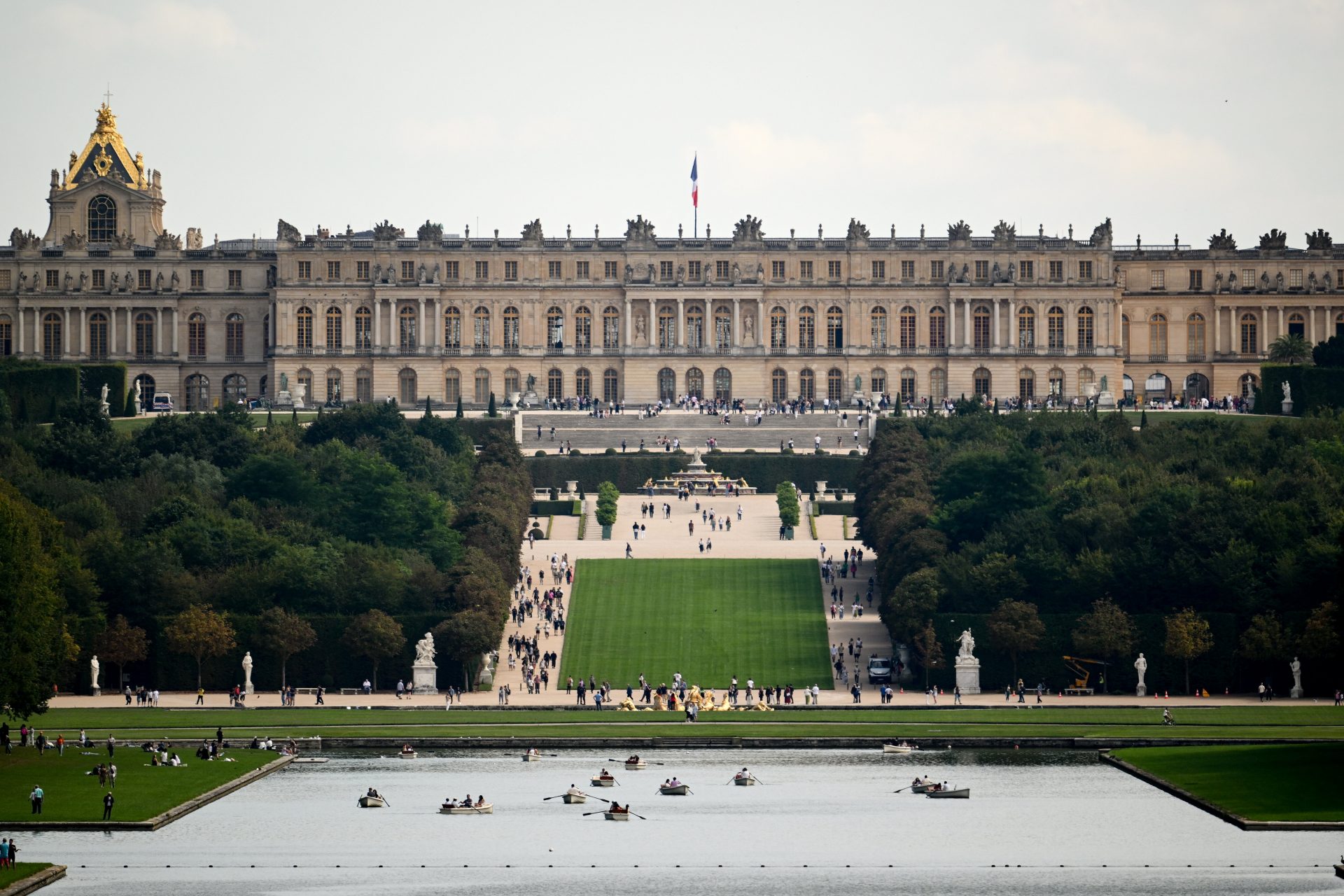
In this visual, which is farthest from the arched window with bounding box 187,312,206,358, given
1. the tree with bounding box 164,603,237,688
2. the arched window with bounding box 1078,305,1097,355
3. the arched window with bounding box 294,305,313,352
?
the tree with bounding box 164,603,237,688

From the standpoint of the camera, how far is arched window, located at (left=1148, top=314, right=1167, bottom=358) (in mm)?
143250

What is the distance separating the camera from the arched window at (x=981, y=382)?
458 feet

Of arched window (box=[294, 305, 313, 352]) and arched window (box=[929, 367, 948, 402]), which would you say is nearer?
arched window (box=[929, 367, 948, 402])

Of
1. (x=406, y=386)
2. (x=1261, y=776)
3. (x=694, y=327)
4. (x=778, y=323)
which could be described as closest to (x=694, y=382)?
(x=694, y=327)

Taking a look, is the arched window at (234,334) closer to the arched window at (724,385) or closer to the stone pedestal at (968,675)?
the arched window at (724,385)

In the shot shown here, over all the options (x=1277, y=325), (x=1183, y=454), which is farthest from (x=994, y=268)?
(x=1183, y=454)

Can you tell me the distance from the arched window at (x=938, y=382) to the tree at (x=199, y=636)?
2691 inches

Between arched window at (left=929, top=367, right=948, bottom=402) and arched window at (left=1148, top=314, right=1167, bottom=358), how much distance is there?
11912 mm

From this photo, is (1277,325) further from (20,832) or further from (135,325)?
(20,832)

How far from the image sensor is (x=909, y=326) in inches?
5556

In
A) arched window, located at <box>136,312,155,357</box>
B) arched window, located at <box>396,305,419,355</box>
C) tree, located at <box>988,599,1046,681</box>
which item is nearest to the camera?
tree, located at <box>988,599,1046,681</box>

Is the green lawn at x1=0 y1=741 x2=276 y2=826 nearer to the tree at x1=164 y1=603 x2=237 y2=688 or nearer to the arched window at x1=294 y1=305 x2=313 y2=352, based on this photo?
the tree at x1=164 y1=603 x2=237 y2=688

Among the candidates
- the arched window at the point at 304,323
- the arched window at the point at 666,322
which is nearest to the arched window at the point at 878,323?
the arched window at the point at 666,322

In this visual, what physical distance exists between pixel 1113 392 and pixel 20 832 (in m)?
94.1
